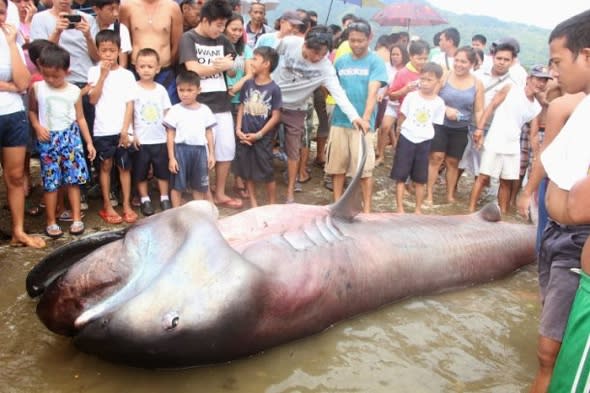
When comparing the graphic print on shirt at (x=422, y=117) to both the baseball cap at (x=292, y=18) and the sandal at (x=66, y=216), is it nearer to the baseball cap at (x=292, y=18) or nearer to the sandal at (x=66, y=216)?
the baseball cap at (x=292, y=18)

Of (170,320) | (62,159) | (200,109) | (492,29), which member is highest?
(492,29)

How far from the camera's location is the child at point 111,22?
5.74 metres

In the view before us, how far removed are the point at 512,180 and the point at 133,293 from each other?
18.9ft

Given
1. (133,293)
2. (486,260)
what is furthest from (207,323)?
(486,260)

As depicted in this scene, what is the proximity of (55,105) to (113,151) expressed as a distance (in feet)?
2.53

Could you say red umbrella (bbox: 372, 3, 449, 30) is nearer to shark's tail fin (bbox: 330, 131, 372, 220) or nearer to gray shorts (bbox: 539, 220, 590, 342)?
shark's tail fin (bbox: 330, 131, 372, 220)

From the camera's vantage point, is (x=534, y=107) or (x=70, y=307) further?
(x=534, y=107)

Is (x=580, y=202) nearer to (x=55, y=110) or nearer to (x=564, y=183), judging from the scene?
(x=564, y=183)

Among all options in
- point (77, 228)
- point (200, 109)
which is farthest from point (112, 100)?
point (77, 228)

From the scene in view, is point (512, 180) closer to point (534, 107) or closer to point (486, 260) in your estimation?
point (534, 107)

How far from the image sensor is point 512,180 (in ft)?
23.8

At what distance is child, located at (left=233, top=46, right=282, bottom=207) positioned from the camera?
617 cm

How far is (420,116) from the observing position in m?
6.52

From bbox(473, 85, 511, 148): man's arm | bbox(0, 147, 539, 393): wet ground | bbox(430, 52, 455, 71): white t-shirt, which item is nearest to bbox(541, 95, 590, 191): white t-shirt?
bbox(0, 147, 539, 393): wet ground
